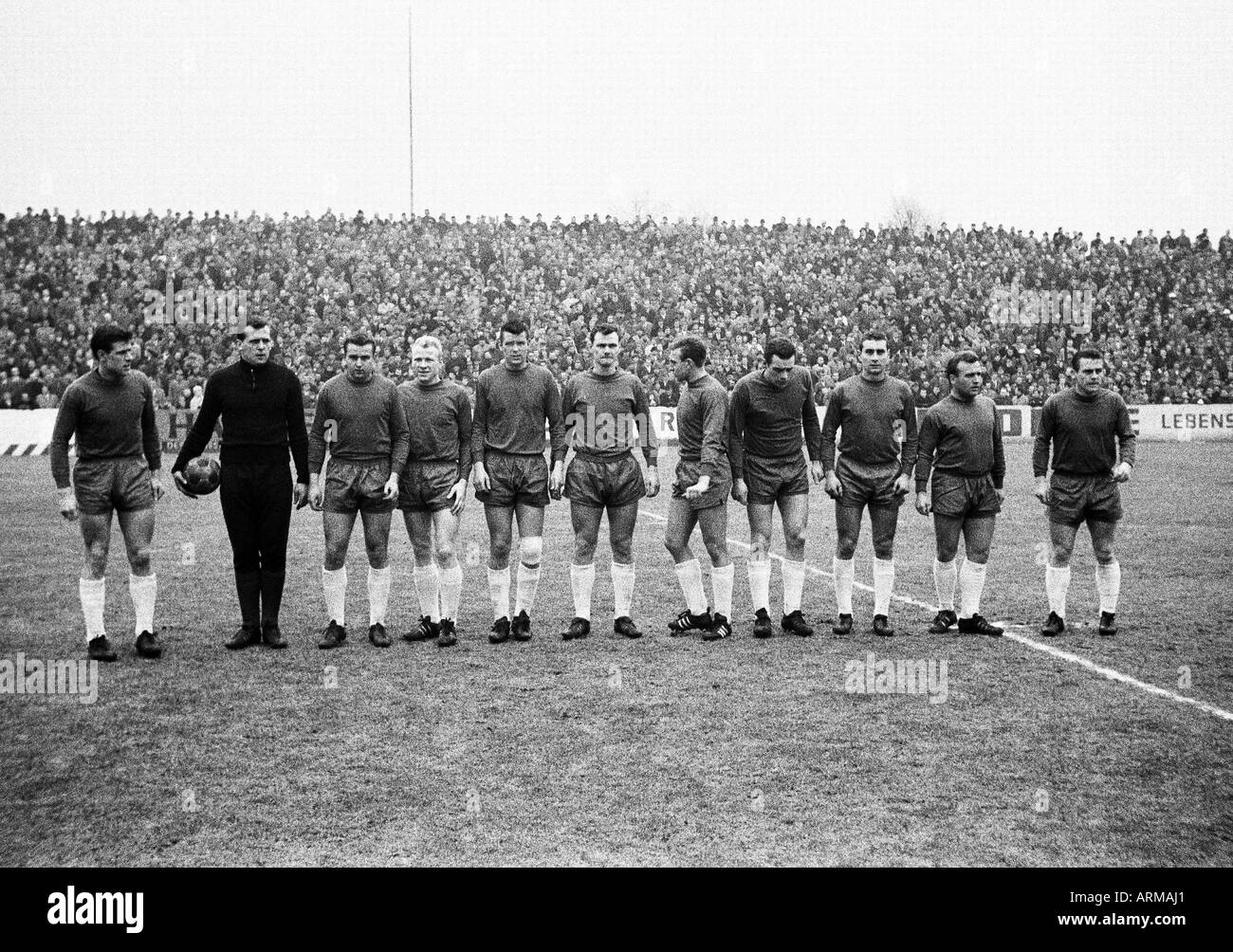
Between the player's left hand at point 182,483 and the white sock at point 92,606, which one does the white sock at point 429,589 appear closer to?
the player's left hand at point 182,483

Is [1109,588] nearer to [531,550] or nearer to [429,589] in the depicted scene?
[531,550]

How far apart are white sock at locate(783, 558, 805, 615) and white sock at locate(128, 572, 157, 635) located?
4.89 metres

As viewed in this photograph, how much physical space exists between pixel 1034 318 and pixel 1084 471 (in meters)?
29.4

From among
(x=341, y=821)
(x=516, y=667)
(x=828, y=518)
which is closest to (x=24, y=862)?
(x=341, y=821)

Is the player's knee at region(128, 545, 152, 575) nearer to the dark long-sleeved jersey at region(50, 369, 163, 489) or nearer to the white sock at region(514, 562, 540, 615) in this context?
the dark long-sleeved jersey at region(50, 369, 163, 489)

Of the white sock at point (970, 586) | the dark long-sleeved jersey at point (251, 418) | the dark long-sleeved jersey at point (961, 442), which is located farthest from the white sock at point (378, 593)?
the white sock at point (970, 586)

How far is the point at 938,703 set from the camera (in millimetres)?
7191

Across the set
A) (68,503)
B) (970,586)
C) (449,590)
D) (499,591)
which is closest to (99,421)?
(68,503)

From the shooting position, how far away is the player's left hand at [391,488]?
29.2ft

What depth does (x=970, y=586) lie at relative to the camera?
30.5ft

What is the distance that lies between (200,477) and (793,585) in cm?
487

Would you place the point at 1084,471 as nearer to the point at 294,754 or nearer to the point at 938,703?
the point at 938,703

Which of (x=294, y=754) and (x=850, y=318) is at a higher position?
(x=850, y=318)

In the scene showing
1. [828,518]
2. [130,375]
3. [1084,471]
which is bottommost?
[828,518]
